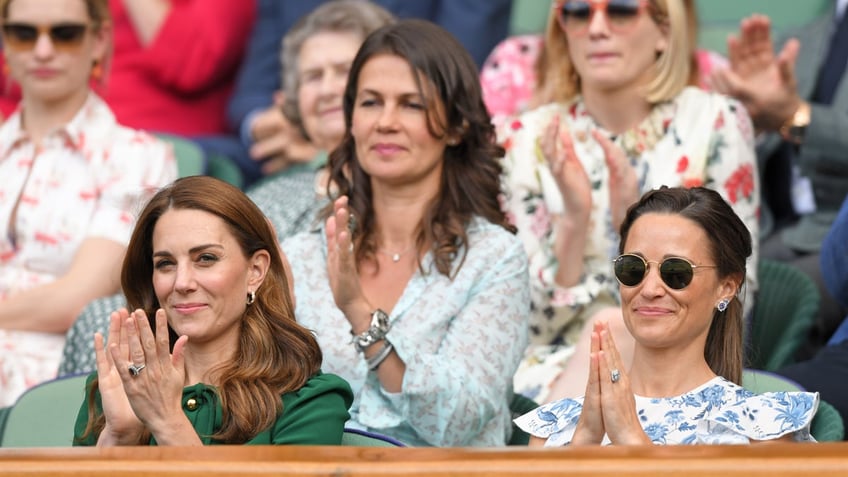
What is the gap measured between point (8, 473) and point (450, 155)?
1.68 m

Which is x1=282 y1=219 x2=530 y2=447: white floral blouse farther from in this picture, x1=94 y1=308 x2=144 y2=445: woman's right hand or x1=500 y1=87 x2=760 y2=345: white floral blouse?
x1=94 y1=308 x2=144 y2=445: woman's right hand

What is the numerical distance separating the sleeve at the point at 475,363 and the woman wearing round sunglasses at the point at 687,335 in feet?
1.06

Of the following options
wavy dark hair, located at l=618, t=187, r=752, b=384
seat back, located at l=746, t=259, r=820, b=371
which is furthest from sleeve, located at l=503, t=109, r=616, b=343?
wavy dark hair, located at l=618, t=187, r=752, b=384

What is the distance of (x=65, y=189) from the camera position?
4.09 meters

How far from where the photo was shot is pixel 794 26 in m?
4.95

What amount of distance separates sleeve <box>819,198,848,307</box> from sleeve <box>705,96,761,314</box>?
0.21 metres

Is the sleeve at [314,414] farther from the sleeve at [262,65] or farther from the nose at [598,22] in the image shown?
the sleeve at [262,65]

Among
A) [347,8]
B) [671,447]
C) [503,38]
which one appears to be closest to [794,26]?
[503,38]

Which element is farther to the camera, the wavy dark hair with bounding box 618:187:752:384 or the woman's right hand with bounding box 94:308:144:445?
the wavy dark hair with bounding box 618:187:752:384

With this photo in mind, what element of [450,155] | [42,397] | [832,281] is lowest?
[42,397]

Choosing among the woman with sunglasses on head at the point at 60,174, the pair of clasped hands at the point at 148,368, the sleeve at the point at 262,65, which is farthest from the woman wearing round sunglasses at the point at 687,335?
the sleeve at the point at 262,65

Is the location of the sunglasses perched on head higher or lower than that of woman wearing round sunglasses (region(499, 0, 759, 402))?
higher

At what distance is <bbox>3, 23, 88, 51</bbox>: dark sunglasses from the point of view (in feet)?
13.5

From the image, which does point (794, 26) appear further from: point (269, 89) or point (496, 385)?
point (496, 385)
